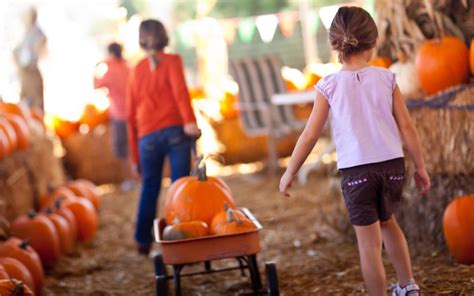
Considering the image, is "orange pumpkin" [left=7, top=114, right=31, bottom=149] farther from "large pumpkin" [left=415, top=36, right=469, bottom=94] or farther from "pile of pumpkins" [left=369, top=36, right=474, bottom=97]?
"large pumpkin" [left=415, top=36, right=469, bottom=94]

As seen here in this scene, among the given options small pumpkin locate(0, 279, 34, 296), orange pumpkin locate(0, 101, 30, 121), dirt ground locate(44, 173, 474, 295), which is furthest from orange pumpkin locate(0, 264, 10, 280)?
orange pumpkin locate(0, 101, 30, 121)

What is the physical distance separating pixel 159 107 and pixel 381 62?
1.49 meters

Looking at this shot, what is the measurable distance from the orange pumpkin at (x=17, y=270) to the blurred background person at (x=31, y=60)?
546cm

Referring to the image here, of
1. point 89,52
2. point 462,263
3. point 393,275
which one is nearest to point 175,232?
point 393,275

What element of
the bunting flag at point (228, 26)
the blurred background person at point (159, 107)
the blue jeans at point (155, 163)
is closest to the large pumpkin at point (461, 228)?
the blurred background person at point (159, 107)

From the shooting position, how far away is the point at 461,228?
177 inches

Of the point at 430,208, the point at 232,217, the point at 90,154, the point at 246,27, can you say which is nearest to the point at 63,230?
the point at 232,217

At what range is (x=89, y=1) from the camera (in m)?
18.5

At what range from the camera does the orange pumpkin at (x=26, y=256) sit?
4.86m

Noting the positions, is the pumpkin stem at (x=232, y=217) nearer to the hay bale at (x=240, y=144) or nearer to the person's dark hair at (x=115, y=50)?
the person's dark hair at (x=115, y=50)

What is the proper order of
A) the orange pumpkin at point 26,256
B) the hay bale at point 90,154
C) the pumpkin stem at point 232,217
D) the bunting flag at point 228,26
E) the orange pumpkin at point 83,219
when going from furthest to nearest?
the bunting flag at point 228,26 → the hay bale at point 90,154 → the orange pumpkin at point 83,219 → the orange pumpkin at point 26,256 → the pumpkin stem at point 232,217

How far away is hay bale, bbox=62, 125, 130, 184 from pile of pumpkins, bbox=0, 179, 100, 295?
7.81ft

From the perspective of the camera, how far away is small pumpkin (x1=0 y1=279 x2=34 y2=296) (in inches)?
150

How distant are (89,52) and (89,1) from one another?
1.95 meters
